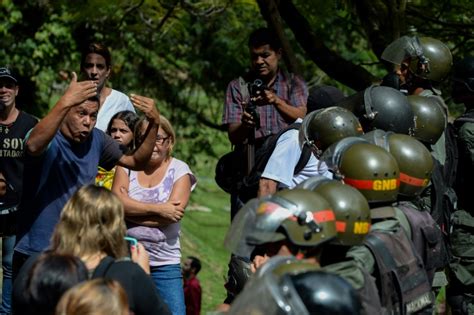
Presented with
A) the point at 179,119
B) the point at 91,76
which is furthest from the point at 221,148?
the point at 91,76

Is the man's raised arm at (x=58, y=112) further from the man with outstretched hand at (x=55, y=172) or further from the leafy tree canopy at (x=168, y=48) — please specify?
the leafy tree canopy at (x=168, y=48)

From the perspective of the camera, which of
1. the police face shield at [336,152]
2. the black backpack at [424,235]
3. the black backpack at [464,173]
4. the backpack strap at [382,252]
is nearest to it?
the backpack strap at [382,252]

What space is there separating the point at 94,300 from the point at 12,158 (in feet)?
11.5

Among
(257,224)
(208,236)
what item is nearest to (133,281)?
(257,224)

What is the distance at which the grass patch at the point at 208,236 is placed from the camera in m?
15.3

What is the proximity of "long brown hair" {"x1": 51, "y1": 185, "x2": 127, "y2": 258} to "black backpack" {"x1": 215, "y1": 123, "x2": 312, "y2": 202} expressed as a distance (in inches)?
90.6

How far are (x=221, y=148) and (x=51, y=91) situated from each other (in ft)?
10.1

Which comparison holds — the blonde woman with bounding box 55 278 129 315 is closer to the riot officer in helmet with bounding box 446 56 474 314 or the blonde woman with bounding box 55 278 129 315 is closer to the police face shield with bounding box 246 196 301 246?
the police face shield with bounding box 246 196 301 246

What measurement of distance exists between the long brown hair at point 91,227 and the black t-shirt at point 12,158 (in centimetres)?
259

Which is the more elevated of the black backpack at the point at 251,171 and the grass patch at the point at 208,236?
the black backpack at the point at 251,171

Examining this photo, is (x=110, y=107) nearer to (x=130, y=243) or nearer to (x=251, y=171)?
(x=251, y=171)

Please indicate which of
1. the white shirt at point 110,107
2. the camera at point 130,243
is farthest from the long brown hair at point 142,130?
the camera at point 130,243

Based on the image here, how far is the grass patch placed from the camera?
50.1 ft

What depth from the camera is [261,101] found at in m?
7.86
